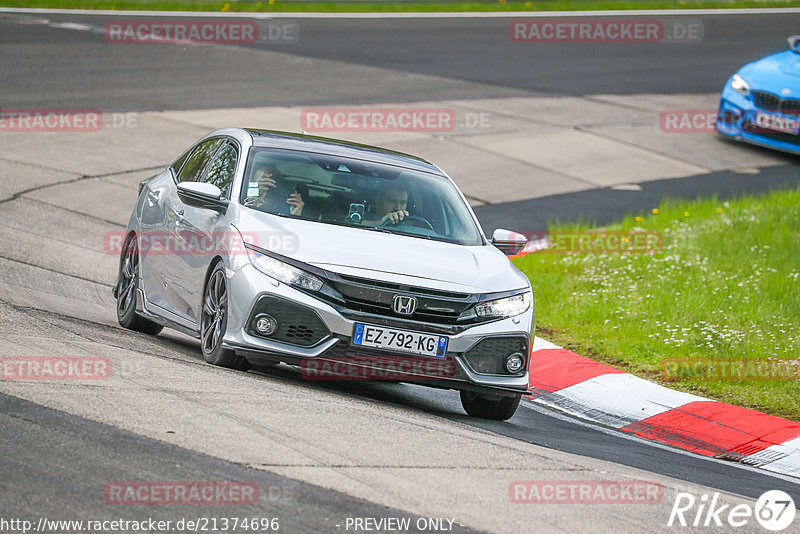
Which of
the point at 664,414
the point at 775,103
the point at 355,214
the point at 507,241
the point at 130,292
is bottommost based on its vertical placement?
the point at 664,414

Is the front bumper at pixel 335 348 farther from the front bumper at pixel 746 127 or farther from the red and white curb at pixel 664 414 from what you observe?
the front bumper at pixel 746 127

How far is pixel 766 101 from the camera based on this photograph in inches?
739

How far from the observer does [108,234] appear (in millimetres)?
13164

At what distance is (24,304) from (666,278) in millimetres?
6293

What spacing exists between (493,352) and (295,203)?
170 centimetres

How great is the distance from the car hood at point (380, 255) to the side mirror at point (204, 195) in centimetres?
21

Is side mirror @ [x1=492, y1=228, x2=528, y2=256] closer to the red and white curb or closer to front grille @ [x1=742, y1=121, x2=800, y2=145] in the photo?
the red and white curb

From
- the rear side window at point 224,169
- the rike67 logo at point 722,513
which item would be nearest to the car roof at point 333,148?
the rear side window at point 224,169

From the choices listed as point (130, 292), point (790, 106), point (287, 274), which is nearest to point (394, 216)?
point (287, 274)

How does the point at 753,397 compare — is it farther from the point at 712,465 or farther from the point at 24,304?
the point at 24,304

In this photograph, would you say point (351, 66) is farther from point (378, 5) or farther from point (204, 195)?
point (204, 195)

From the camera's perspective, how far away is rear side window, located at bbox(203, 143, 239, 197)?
8453mm

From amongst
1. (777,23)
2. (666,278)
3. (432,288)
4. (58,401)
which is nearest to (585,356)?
(666,278)

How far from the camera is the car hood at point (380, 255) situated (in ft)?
24.1
